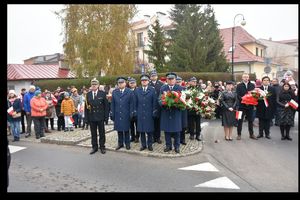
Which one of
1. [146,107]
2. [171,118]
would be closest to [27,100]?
[146,107]

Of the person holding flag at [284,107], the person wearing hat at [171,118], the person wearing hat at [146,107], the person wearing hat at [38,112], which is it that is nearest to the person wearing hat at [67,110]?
the person wearing hat at [38,112]

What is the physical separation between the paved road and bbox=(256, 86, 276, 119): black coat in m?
0.79

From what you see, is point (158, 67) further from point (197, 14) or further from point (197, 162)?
point (197, 162)

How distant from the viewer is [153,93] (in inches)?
316

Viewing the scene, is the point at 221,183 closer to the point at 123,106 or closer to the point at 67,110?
the point at 123,106

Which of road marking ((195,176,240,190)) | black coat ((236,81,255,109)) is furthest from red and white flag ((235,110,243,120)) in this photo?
road marking ((195,176,240,190))

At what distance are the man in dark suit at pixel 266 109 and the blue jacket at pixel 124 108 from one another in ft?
12.8

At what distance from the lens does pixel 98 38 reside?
1050 inches

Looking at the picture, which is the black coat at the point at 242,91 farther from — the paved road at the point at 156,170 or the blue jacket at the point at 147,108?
the blue jacket at the point at 147,108

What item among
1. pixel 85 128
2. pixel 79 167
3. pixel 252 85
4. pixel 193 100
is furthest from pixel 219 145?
pixel 85 128

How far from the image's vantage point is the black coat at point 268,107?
30.7ft

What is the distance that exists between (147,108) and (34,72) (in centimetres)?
2850

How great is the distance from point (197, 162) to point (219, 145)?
6.20 ft
